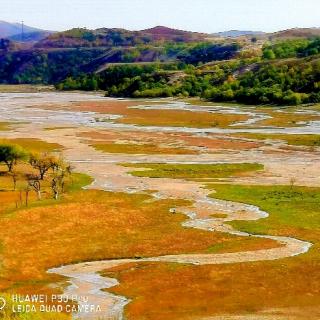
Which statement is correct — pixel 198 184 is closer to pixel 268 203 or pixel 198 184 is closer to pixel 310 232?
pixel 268 203

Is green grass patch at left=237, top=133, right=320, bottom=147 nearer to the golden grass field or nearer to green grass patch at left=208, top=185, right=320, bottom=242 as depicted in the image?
green grass patch at left=208, top=185, right=320, bottom=242

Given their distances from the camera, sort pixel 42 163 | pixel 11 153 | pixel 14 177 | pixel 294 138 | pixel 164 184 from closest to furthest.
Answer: pixel 14 177, pixel 164 184, pixel 42 163, pixel 11 153, pixel 294 138

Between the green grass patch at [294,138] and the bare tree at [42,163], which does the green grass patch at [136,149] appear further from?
the bare tree at [42,163]

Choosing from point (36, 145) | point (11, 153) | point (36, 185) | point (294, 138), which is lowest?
point (36, 185)

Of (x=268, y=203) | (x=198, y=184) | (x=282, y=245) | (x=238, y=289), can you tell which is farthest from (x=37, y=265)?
(x=198, y=184)

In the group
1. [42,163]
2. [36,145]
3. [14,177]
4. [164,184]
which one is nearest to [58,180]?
[14,177]

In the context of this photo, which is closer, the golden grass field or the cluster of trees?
the golden grass field

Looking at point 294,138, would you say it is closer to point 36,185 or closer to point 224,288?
point 36,185

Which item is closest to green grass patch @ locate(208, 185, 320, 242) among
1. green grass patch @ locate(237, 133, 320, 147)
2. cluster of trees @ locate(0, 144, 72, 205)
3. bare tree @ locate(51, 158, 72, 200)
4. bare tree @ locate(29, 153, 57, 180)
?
bare tree @ locate(51, 158, 72, 200)
